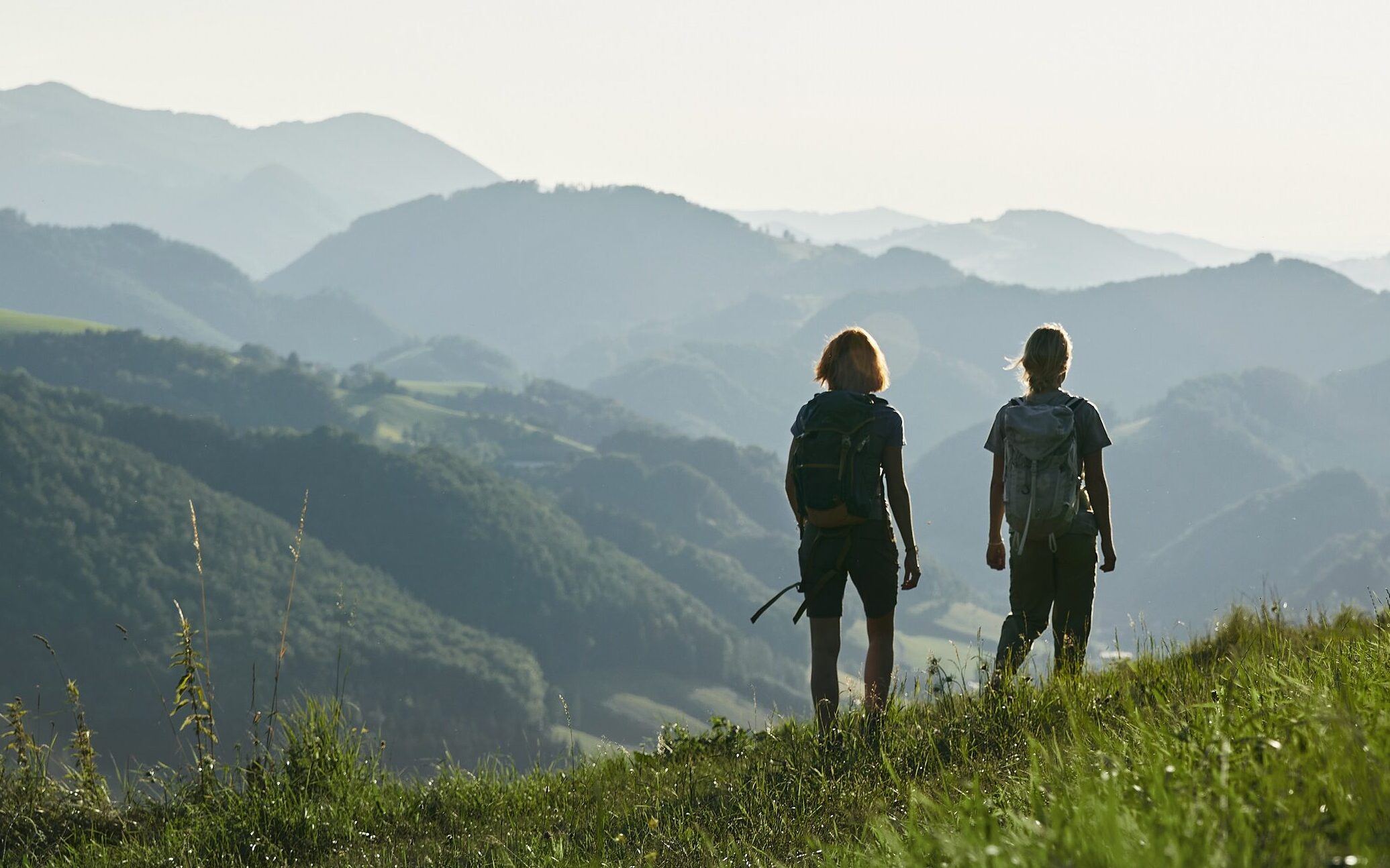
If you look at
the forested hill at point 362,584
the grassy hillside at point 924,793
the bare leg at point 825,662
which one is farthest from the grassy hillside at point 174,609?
the bare leg at point 825,662

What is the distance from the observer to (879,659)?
4.52 metres

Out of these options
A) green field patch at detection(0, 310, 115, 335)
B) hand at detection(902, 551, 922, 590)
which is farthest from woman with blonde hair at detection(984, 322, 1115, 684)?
green field patch at detection(0, 310, 115, 335)

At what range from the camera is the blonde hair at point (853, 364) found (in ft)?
15.0

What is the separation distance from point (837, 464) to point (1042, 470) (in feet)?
2.73

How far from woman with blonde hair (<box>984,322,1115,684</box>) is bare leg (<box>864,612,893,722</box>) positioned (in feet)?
1.40

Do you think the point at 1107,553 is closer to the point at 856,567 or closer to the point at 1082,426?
the point at 1082,426

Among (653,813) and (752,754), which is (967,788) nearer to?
(653,813)

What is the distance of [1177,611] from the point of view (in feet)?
541

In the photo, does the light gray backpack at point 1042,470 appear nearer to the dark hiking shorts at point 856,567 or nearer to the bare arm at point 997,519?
the bare arm at point 997,519

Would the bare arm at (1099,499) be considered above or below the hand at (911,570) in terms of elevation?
above

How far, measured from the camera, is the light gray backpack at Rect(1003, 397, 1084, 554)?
14.8 ft

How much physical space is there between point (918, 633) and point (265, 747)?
458 ft

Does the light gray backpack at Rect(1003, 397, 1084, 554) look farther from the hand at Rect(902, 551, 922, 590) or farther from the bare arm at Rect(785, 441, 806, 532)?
the bare arm at Rect(785, 441, 806, 532)

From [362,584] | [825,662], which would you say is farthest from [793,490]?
[362,584]
